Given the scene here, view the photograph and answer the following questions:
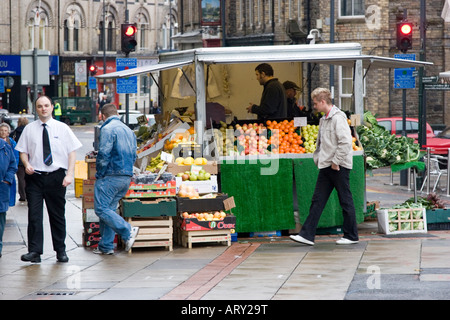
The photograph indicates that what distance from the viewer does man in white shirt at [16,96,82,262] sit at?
40.2 feet

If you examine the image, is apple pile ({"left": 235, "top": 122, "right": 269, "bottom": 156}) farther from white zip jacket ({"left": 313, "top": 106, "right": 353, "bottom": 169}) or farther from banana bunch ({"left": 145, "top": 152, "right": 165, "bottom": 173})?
white zip jacket ({"left": 313, "top": 106, "right": 353, "bottom": 169})

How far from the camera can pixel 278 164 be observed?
14289mm

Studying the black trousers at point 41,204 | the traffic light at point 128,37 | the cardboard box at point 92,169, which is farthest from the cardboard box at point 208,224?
the traffic light at point 128,37

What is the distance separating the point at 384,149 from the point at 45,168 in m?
5.47

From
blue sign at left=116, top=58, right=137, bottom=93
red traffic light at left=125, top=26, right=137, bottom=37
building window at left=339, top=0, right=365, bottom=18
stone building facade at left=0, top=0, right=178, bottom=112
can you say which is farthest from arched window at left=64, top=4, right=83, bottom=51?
red traffic light at left=125, top=26, right=137, bottom=37

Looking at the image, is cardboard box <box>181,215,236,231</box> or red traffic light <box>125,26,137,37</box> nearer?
cardboard box <box>181,215,236,231</box>

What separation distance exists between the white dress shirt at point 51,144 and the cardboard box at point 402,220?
4.66 metres

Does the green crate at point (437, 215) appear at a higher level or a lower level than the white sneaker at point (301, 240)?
higher

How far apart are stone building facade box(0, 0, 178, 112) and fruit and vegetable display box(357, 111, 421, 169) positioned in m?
55.3

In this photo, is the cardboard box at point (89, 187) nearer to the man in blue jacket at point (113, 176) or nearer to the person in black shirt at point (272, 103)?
the man in blue jacket at point (113, 176)

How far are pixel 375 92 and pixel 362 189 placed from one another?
77.7 ft

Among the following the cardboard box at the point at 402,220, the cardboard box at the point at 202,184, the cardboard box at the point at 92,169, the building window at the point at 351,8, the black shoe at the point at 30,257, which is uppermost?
the building window at the point at 351,8

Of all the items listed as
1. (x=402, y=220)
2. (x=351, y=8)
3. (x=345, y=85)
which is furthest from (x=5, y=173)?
(x=351, y=8)

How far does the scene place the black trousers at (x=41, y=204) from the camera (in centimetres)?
1226
